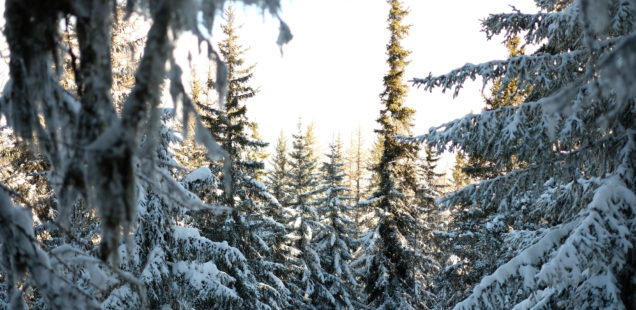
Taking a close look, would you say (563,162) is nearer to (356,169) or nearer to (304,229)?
(304,229)

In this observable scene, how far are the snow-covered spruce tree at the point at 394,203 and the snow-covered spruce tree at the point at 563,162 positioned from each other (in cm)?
951

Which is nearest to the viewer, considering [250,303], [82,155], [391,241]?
[82,155]

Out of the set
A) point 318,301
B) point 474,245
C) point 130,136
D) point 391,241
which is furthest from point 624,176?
point 318,301

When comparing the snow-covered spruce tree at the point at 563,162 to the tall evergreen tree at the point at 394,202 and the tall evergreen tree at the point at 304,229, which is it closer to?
the tall evergreen tree at the point at 394,202

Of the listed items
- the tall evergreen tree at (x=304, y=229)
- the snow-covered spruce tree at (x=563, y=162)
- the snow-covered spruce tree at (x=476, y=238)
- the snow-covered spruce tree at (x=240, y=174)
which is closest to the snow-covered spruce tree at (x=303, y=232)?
the tall evergreen tree at (x=304, y=229)

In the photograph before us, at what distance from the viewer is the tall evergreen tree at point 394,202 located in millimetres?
16188

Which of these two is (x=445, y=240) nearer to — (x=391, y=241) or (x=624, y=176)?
(x=391, y=241)

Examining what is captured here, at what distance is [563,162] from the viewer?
5574mm

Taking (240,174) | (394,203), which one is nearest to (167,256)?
(240,174)

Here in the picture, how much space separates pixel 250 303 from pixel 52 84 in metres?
12.5

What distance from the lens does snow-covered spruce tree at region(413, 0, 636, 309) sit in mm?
4461

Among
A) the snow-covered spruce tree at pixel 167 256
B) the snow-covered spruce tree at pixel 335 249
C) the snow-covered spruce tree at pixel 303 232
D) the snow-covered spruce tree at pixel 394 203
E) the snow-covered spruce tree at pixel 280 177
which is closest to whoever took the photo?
the snow-covered spruce tree at pixel 167 256

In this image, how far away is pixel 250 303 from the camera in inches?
509

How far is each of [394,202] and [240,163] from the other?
7061mm
